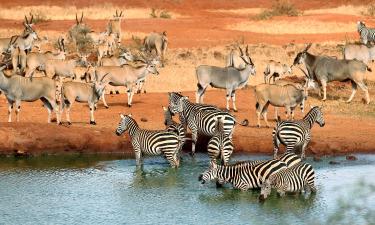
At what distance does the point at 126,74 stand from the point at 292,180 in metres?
10.2

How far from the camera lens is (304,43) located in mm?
39125

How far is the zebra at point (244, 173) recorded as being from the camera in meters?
16.4

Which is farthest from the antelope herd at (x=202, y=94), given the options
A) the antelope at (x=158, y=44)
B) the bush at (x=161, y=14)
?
the bush at (x=161, y=14)

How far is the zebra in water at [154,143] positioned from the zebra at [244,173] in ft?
6.72

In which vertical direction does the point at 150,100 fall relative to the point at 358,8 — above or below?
below

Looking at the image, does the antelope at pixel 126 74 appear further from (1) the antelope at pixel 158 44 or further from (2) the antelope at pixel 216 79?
(1) the antelope at pixel 158 44

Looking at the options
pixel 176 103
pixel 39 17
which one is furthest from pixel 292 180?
pixel 39 17

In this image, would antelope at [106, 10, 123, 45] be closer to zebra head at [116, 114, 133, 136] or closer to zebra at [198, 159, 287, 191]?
zebra head at [116, 114, 133, 136]

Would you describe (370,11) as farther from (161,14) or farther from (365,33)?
(365,33)

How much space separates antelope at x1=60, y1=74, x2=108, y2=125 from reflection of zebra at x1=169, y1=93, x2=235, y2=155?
241 cm

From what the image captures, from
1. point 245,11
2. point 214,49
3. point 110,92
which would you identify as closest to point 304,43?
point 214,49

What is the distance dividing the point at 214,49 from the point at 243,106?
11076 mm

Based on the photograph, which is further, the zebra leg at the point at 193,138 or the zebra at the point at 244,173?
the zebra leg at the point at 193,138

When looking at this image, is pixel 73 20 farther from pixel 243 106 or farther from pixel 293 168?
pixel 293 168
